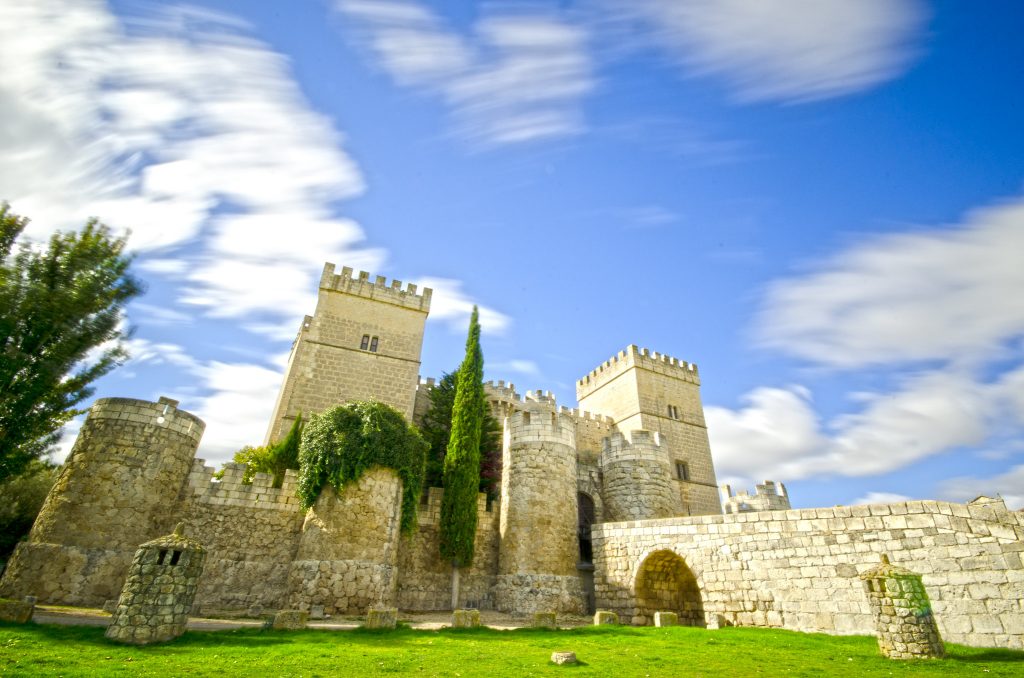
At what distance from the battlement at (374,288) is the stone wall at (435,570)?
11267 mm

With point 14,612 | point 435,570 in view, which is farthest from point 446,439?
point 14,612

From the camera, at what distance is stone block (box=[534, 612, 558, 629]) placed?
11.1 m

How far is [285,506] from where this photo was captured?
47.7 ft

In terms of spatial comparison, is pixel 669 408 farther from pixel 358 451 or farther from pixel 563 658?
pixel 563 658

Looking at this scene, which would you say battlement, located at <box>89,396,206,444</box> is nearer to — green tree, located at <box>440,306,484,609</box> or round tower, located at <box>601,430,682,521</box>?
green tree, located at <box>440,306,484,609</box>

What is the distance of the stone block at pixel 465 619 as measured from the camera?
419 inches

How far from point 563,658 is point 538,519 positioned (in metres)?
8.16

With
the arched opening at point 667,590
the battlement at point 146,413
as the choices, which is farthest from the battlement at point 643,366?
the battlement at point 146,413

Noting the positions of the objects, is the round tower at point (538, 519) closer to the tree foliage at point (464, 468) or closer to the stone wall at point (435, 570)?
the stone wall at point (435, 570)

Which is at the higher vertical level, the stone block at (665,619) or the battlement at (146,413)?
the battlement at (146,413)

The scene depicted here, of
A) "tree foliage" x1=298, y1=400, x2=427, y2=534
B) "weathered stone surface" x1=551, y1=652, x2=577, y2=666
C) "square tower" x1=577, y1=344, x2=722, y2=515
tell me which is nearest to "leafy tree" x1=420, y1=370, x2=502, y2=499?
"tree foliage" x1=298, y1=400, x2=427, y2=534

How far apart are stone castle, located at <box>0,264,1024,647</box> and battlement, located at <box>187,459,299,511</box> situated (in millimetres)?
42

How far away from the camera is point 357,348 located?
23.0 meters

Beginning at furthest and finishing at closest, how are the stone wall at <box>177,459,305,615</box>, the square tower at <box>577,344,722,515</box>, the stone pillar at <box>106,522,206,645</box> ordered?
1. the square tower at <box>577,344,722,515</box>
2. the stone wall at <box>177,459,305,615</box>
3. the stone pillar at <box>106,522,206,645</box>
